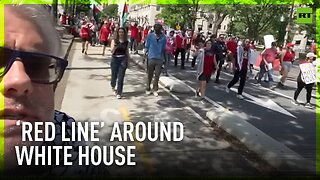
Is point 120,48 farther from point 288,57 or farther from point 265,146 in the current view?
point 288,57

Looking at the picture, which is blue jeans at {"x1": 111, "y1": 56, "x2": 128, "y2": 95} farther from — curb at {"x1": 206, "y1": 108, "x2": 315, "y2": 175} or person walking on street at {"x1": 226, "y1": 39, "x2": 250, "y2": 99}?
person walking on street at {"x1": 226, "y1": 39, "x2": 250, "y2": 99}

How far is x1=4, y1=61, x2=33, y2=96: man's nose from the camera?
30.8 inches

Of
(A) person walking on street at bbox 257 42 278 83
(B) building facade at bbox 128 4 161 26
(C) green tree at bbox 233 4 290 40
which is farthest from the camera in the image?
(B) building facade at bbox 128 4 161 26

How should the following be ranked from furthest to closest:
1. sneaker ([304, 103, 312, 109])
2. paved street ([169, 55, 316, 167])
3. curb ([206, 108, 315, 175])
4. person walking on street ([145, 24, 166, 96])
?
1. sneaker ([304, 103, 312, 109])
2. person walking on street ([145, 24, 166, 96])
3. paved street ([169, 55, 316, 167])
4. curb ([206, 108, 315, 175])

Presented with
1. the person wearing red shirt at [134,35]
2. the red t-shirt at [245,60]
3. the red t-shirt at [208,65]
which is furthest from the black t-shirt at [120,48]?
the person wearing red shirt at [134,35]

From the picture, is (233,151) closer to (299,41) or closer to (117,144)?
(117,144)

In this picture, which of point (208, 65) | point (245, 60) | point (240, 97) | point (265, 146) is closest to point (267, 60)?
point (245, 60)

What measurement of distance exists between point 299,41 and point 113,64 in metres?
69.5

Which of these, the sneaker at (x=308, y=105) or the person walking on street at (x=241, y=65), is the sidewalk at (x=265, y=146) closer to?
the person walking on street at (x=241, y=65)

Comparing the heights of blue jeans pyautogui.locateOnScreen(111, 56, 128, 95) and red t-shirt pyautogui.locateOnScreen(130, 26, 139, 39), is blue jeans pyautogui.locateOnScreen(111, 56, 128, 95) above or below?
below

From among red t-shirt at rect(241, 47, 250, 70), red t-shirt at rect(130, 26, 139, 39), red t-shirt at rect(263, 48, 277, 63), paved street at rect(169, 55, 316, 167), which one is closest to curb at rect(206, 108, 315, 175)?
paved street at rect(169, 55, 316, 167)

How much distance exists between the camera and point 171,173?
13.6 ft

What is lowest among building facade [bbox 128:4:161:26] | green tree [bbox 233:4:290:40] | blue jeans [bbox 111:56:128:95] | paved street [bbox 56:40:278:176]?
paved street [bbox 56:40:278:176]

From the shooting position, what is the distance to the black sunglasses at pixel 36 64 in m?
0.81
